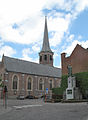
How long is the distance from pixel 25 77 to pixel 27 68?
16.1 ft

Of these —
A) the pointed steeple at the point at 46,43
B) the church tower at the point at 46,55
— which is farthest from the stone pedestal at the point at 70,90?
the pointed steeple at the point at 46,43

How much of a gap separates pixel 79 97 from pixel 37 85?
3116cm

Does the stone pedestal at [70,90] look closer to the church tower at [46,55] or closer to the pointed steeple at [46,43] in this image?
the church tower at [46,55]

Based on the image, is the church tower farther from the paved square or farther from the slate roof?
the paved square

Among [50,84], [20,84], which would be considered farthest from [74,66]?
[50,84]

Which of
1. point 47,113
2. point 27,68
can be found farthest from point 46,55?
point 47,113

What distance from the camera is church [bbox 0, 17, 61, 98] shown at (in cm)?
5219

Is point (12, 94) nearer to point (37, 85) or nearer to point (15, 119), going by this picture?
point (37, 85)

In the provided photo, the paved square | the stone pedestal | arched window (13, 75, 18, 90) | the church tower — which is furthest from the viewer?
the church tower

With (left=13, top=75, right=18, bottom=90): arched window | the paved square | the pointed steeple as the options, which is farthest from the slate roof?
the paved square

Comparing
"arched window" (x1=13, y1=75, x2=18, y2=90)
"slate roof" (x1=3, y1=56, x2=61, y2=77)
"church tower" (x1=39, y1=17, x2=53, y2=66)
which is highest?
"church tower" (x1=39, y1=17, x2=53, y2=66)

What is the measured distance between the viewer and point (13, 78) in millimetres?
53250

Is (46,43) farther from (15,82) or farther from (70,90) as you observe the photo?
(70,90)

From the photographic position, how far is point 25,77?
186ft
